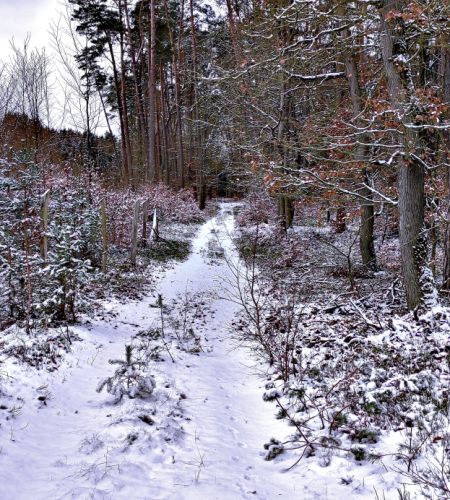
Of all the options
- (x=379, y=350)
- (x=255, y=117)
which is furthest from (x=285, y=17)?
(x=255, y=117)

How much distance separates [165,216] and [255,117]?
8.96 metres

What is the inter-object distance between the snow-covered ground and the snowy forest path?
12 mm

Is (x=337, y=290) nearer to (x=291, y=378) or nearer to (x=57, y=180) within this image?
(x=291, y=378)

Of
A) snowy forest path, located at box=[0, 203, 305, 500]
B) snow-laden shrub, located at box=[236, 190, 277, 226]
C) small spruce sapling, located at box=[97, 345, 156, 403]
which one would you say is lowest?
snowy forest path, located at box=[0, 203, 305, 500]

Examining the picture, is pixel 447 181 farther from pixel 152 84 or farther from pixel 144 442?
pixel 152 84

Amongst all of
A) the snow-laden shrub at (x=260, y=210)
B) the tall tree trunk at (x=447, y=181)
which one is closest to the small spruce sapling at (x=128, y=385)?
the tall tree trunk at (x=447, y=181)

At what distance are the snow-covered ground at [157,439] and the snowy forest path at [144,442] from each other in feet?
0.04

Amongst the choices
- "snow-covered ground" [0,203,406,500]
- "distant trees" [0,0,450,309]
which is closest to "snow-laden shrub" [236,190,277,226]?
"distant trees" [0,0,450,309]

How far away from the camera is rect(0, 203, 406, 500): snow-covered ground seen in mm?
3320

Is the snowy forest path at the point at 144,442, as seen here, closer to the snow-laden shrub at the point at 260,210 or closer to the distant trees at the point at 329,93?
the distant trees at the point at 329,93

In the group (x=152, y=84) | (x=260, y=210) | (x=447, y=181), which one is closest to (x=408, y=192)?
(x=447, y=181)

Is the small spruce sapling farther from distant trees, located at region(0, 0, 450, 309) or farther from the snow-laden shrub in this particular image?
the snow-laden shrub

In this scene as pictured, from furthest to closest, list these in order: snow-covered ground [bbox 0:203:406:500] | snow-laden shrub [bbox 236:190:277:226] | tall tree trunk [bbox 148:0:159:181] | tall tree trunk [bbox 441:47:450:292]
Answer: snow-laden shrub [bbox 236:190:277:226], tall tree trunk [bbox 148:0:159:181], tall tree trunk [bbox 441:47:450:292], snow-covered ground [bbox 0:203:406:500]

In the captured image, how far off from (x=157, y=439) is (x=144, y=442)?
140mm
